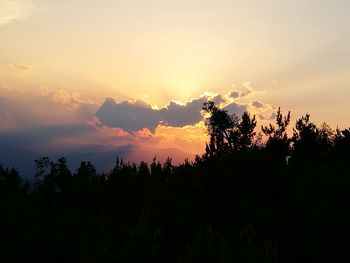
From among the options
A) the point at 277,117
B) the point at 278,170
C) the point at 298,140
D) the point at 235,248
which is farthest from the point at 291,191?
the point at 277,117

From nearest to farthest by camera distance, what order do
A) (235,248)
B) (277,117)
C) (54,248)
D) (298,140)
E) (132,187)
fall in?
(235,248), (54,248), (132,187), (298,140), (277,117)

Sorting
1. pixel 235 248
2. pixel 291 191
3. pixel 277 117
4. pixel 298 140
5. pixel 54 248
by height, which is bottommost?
pixel 54 248

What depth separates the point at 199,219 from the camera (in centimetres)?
2023

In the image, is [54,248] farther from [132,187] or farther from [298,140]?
[298,140]

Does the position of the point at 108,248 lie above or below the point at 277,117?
below

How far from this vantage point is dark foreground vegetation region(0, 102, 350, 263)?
29.3 feet

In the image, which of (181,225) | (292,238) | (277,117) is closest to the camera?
(292,238)

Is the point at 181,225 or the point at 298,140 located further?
the point at 298,140

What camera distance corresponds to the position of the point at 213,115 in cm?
7512

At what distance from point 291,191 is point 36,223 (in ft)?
43.8

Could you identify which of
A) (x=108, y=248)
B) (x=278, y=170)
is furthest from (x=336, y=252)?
(x=108, y=248)

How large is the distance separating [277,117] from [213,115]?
13803mm

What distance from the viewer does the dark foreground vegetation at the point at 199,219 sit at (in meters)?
8.93

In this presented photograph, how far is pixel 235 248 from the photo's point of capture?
8.69m
